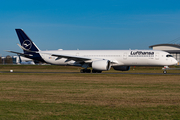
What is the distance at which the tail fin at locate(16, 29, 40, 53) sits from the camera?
46.5 metres

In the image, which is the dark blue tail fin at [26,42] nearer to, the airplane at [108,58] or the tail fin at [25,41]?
the tail fin at [25,41]

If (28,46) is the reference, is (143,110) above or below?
below

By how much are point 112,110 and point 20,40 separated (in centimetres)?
4026

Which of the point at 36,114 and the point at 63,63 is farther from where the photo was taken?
the point at 63,63

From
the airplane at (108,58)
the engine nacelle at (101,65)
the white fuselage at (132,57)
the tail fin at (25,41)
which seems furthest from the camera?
the tail fin at (25,41)

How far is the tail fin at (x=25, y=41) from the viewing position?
153ft

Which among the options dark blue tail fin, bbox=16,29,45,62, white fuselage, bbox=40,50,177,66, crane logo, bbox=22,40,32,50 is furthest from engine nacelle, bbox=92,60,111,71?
crane logo, bbox=22,40,32,50

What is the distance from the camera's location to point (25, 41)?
46562mm

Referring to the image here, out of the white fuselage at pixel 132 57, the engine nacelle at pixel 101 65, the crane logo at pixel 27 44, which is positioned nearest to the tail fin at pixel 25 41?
the crane logo at pixel 27 44

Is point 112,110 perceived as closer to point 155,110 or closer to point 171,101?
point 155,110

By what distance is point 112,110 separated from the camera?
31.4ft

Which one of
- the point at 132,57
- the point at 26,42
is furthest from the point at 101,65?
the point at 26,42

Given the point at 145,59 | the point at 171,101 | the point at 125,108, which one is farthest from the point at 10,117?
the point at 145,59

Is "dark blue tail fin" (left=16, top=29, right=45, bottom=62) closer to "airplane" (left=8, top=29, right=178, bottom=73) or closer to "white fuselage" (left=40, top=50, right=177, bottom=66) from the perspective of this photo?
"airplane" (left=8, top=29, right=178, bottom=73)
